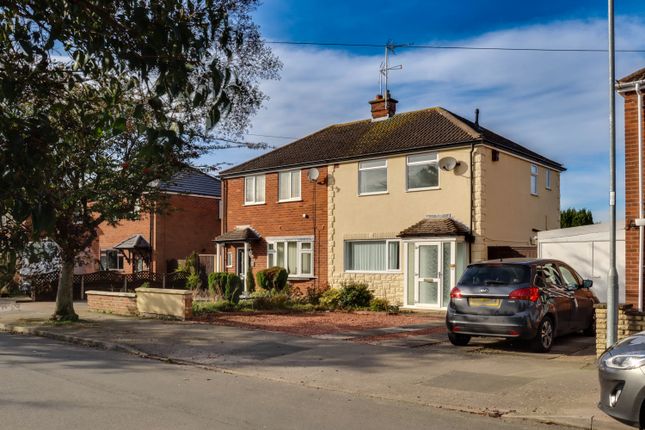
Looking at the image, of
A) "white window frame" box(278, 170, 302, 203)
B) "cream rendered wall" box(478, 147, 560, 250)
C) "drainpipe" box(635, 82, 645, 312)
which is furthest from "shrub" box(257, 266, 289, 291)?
"drainpipe" box(635, 82, 645, 312)

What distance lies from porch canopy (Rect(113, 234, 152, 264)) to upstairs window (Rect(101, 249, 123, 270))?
1383mm

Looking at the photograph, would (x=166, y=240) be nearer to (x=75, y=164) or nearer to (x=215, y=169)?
(x=215, y=169)

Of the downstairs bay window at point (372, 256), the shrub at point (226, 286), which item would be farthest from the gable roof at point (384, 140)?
the shrub at point (226, 286)

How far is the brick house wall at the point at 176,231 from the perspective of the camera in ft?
104

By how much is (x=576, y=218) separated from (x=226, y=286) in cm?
1991

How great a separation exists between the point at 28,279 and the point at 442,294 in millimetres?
14982

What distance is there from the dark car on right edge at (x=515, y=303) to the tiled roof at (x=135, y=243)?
22210 millimetres

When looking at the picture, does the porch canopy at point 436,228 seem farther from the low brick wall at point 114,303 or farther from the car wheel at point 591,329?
the low brick wall at point 114,303

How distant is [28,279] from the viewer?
24.0 meters

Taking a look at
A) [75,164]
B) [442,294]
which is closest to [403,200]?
[442,294]

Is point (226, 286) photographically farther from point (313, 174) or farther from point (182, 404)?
point (182, 404)

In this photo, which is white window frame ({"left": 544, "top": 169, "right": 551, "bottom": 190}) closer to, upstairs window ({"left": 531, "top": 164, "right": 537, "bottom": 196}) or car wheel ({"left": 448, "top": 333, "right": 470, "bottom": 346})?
upstairs window ({"left": 531, "top": 164, "right": 537, "bottom": 196})

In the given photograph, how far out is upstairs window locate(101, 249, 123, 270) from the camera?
33938mm

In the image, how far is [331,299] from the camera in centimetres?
2073
